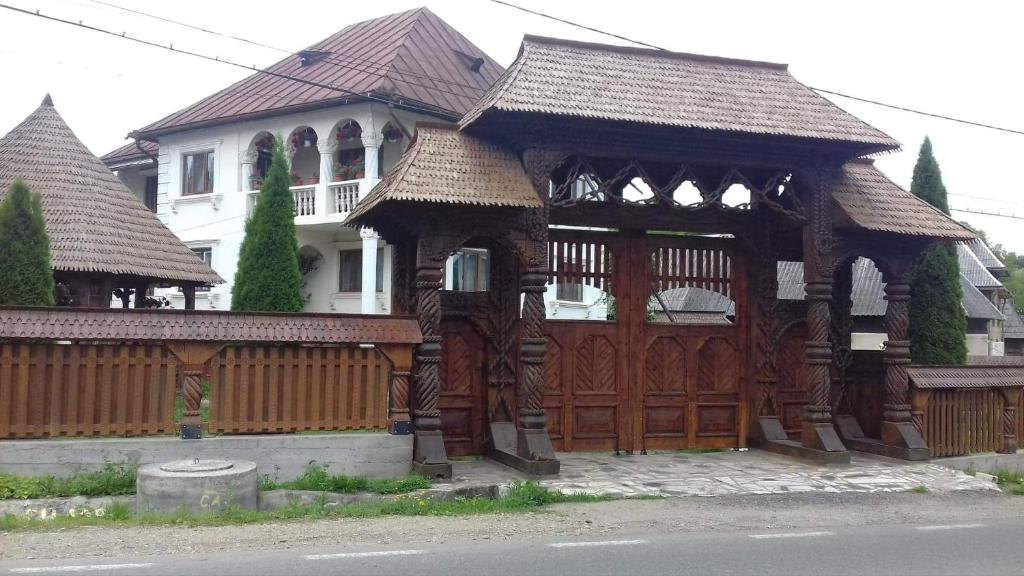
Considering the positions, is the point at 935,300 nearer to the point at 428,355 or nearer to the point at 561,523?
the point at 428,355

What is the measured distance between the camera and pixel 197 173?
2827cm

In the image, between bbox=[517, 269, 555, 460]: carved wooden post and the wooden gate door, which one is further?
the wooden gate door

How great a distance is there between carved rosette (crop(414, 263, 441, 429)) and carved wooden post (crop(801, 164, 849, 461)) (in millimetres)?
5009

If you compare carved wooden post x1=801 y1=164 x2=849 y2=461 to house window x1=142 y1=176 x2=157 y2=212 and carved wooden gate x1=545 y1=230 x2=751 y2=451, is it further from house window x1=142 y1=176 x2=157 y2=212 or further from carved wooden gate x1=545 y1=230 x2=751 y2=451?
house window x1=142 y1=176 x2=157 y2=212

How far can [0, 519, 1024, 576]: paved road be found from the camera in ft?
21.1

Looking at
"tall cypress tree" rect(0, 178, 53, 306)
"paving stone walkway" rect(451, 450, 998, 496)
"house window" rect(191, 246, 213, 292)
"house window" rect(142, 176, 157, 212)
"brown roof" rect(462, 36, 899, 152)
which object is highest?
"house window" rect(142, 176, 157, 212)

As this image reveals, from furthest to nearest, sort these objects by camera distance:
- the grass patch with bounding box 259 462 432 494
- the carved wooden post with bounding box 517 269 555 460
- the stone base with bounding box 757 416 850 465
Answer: the stone base with bounding box 757 416 850 465, the carved wooden post with bounding box 517 269 555 460, the grass patch with bounding box 259 462 432 494

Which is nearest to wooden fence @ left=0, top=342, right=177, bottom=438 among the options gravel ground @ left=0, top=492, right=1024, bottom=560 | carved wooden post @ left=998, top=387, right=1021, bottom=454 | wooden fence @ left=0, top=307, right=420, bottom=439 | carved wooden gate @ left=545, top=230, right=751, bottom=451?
wooden fence @ left=0, top=307, right=420, bottom=439

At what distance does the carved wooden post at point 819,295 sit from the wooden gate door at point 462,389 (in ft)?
14.2

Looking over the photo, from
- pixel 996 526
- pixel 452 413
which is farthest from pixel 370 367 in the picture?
pixel 996 526

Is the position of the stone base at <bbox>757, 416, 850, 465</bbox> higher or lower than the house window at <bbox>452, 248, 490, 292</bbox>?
lower

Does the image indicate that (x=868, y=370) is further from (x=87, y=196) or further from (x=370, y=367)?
(x=87, y=196)

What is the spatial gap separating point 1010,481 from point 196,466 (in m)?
9.91

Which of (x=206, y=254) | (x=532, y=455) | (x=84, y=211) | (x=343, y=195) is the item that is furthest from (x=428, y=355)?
(x=206, y=254)
